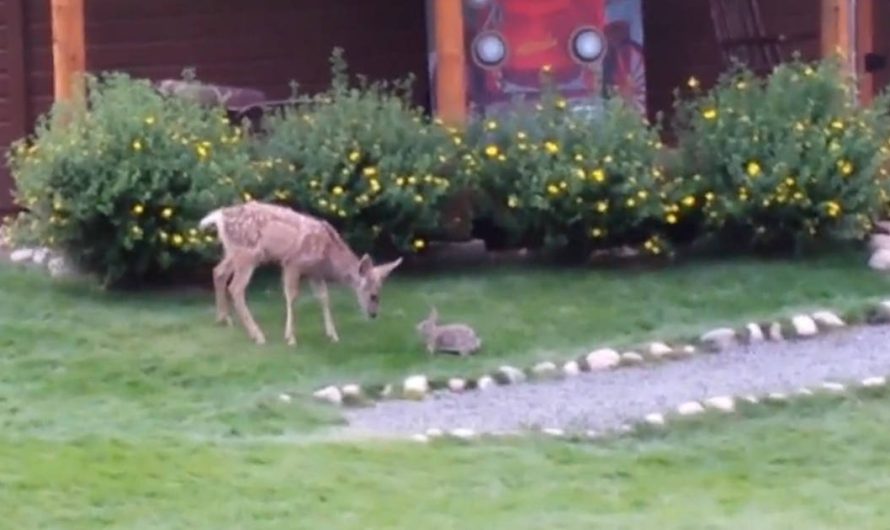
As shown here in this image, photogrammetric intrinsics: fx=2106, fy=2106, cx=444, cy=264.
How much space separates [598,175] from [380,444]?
14.7 feet

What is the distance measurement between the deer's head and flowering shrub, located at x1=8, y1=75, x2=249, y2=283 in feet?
4.52

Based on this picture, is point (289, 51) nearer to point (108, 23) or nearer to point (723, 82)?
point (108, 23)

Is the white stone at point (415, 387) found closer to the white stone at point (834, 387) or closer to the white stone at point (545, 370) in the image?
the white stone at point (545, 370)

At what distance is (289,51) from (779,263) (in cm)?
582

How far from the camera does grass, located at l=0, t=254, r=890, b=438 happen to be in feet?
35.0

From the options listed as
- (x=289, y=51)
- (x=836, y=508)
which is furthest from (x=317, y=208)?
(x=836, y=508)

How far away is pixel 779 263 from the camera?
14.2 metres

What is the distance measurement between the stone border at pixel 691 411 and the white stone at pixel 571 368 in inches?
46.7

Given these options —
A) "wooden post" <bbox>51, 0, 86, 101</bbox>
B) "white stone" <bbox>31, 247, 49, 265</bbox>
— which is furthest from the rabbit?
"wooden post" <bbox>51, 0, 86, 101</bbox>

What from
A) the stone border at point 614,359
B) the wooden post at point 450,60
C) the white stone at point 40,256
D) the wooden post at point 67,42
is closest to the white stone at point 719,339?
the stone border at point 614,359

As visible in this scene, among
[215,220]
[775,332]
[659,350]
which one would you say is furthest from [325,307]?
[775,332]

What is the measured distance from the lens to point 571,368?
11.6 meters

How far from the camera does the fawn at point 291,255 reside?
12422 mm

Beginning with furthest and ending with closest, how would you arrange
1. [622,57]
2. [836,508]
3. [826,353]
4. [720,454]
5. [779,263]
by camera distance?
[622,57], [779,263], [826,353], [720,454], [836,508]
